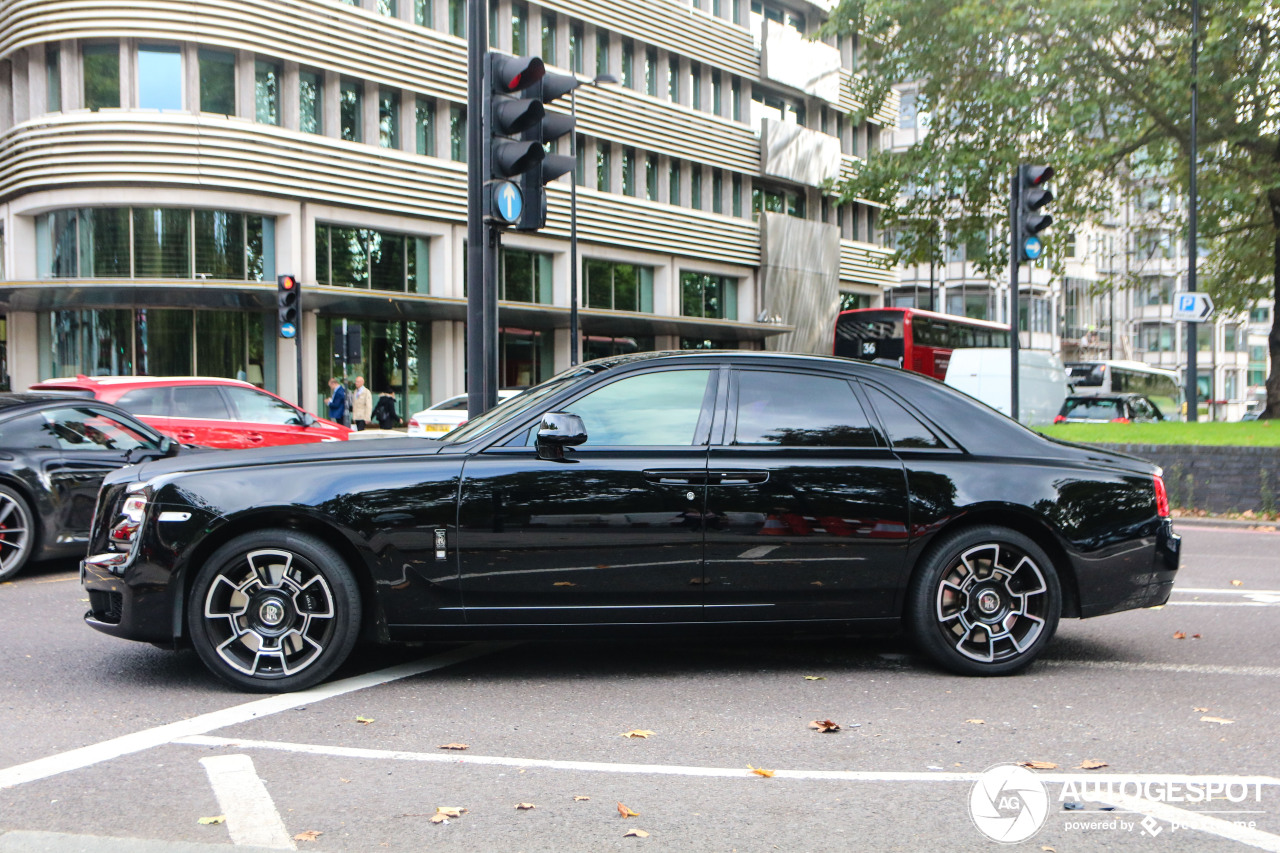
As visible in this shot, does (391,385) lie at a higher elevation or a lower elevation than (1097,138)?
lower

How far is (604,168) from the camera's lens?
127 ft

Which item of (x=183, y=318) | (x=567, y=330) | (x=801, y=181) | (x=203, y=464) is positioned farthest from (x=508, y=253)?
(x=203, y=464)

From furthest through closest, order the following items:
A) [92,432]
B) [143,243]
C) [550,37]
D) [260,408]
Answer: [550,37], [143,243], [260,408], [92,432]

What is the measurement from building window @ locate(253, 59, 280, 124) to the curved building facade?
54 mm

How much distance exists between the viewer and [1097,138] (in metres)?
23.5

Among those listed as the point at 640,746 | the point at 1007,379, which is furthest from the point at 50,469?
the point at 1007,379

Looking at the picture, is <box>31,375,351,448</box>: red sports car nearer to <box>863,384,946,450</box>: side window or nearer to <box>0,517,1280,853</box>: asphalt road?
<box>0,517,1280,853</box>: asphalt road

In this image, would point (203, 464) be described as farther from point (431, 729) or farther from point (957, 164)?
point (957, 164)

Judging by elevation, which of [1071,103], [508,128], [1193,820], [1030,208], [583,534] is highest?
→ [1071,103]

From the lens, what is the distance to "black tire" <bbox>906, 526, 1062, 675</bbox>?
5820 mm

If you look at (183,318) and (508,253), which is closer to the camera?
(183,318)

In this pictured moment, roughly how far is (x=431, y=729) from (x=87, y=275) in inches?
1075

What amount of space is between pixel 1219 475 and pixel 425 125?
2517 centimetres

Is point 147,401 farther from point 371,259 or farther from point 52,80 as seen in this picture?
point 371,259
